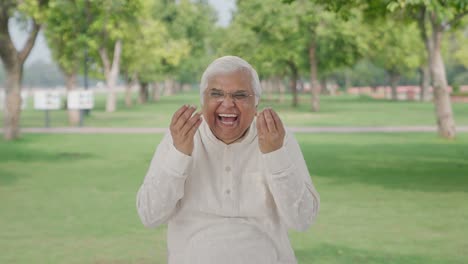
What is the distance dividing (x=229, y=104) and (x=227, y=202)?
0.45 m

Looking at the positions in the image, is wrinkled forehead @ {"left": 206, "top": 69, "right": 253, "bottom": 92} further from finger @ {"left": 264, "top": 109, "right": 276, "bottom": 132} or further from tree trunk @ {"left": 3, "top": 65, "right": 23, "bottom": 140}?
tree trunk @ {"left": 3, "top": 65, "right": 23, "bottom": 140}

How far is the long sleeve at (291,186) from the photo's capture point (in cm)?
331

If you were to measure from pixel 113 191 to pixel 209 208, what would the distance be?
355 inches

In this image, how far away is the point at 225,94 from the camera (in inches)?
135

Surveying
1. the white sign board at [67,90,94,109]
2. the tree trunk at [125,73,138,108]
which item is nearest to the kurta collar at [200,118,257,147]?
the white sign board at [67,90,94,109]

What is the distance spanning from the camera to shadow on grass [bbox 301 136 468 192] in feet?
43.3

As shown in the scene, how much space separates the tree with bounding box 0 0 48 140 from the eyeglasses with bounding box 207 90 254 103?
19174mm

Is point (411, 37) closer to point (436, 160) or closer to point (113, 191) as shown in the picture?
point (436, 160)

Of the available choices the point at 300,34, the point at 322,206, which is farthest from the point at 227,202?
the point at 300,34

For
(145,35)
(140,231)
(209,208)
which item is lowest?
(140,231)

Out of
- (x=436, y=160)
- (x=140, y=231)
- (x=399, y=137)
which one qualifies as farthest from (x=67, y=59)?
(x=140, y=231)

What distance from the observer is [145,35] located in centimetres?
5716

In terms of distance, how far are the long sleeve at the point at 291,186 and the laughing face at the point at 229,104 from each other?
0.70 feet

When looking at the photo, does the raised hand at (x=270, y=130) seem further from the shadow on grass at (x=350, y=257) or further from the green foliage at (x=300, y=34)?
the green foliage at (x=300, y=34)
